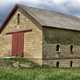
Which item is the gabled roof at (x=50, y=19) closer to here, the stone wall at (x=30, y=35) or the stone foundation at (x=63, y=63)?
the stone wall at (x=30, y=35)

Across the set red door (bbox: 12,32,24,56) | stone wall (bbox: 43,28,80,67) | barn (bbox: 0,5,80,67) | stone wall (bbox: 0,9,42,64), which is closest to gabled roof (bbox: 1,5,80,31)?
barn (bbox: 0,5,80,67)

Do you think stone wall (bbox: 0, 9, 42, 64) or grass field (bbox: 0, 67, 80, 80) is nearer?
grass field (bbox: 0, 67, 80, 80)

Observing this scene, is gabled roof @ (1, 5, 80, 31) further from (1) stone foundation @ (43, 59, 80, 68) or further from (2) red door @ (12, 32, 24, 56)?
(1) stone foundation @ (43, 59, 80, 68)

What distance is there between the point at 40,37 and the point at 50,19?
424cm

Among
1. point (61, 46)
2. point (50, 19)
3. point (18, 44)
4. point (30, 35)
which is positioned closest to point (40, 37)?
point (30, 35)

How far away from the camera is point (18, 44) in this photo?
130ft

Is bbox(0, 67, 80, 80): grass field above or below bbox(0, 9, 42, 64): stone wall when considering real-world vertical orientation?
below

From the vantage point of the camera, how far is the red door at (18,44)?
38.8 metres

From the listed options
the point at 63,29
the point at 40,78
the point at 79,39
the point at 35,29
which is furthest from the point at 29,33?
the point at 40,78

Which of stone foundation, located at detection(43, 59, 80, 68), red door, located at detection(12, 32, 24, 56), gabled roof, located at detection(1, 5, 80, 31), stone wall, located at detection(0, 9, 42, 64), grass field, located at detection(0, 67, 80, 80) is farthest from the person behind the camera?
red door, located at detection(12, 32, 24, 56)

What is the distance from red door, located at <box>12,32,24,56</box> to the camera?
38812mm

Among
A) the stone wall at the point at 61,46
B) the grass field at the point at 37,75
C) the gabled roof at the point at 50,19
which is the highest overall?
the gabled roof at the point at 50,19

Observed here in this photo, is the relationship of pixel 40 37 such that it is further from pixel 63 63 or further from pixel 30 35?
pixel 63 63

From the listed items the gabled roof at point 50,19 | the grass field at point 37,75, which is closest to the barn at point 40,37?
the gabled roof at point 50,19
